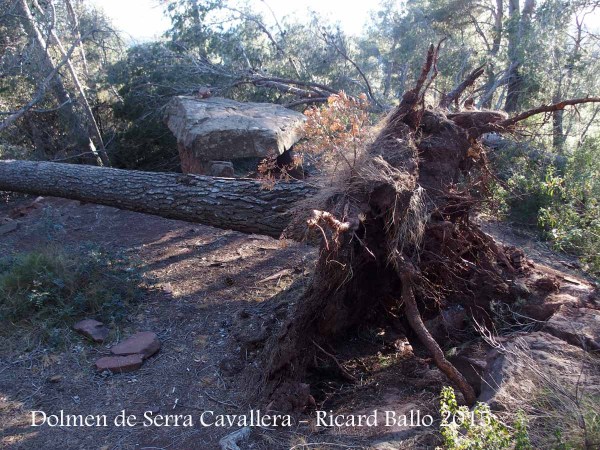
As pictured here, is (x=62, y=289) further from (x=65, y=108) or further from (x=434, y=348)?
(x=65, y=108)

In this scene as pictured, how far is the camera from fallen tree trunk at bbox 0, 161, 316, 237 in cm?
452

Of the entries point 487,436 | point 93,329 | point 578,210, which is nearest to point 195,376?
point 93,329

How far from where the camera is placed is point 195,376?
394 cm

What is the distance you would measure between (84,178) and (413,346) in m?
4.14

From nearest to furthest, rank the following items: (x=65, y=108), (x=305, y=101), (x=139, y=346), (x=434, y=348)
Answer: (x=434, y=348) < (x=139, y=346) < (x=65, y=108) < (x=305, y=101)

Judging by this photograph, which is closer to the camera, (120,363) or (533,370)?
(533,370)

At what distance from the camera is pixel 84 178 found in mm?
5691

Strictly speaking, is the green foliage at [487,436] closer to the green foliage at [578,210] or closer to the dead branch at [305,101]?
the green foliage at [578,210]

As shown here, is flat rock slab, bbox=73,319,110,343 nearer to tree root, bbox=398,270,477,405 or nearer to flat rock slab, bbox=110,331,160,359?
flat rock slab, bbox=110,331,160,359

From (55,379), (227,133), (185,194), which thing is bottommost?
(55,379)

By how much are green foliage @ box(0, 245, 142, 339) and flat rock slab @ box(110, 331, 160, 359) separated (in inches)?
13.9

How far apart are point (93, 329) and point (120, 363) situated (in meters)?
0.51

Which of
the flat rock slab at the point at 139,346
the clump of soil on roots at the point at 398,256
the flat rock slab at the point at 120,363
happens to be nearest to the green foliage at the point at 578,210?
the clump of soil on roots at the point at 398,256

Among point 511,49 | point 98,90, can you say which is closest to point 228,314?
point 98,90
